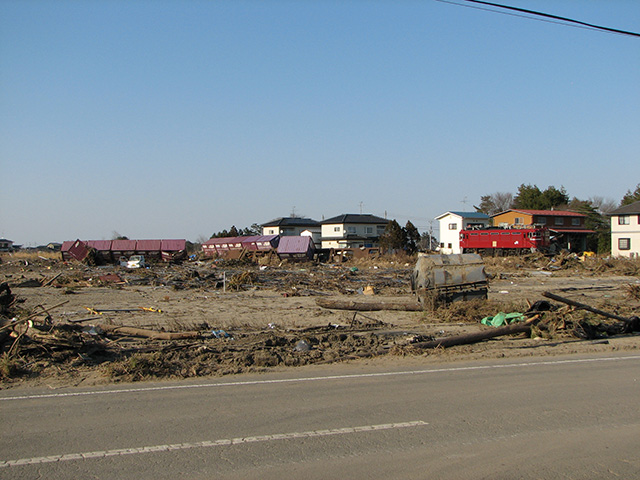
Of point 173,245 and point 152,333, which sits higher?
point 173,245

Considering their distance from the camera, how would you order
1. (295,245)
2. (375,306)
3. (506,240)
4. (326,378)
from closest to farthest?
(326,378)
(375,306)
(506,240)
(295,245)

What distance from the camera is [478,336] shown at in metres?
12.5

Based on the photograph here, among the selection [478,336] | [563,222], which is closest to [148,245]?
[563,222]

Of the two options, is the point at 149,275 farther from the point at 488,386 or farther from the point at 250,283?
the point at 488,386

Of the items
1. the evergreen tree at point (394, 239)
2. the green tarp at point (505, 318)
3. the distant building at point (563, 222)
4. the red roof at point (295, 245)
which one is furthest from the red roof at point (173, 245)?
the green tarp at point (505, 318)

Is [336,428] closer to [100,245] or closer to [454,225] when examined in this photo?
[100,245]

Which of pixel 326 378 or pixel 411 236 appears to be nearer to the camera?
pixel 326 378

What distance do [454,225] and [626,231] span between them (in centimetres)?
2227

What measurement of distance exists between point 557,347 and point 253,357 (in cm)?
671

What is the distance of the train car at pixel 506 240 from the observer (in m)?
51.6

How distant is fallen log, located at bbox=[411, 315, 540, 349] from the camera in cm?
1164

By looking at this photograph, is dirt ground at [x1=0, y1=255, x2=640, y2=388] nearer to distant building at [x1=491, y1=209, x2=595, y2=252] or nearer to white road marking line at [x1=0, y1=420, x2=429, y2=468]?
white road marking line at [x1=0, y1=420, x2=429, y2=468]

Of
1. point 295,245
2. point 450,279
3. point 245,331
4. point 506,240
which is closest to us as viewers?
point 245,331

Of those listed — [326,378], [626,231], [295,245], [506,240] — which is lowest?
[326,378]
